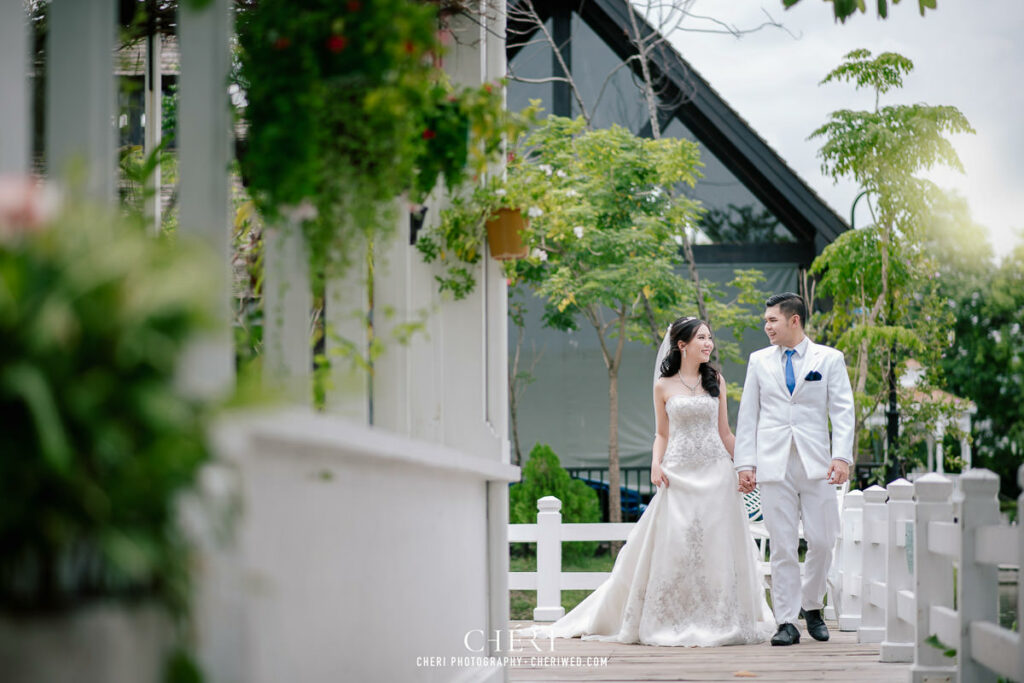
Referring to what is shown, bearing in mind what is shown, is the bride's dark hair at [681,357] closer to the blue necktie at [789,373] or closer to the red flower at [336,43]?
the blue necktie at [789,373]

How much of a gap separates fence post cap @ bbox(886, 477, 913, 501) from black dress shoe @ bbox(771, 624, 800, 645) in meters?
1.07

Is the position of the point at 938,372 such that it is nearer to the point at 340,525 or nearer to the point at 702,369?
the point at 702,369

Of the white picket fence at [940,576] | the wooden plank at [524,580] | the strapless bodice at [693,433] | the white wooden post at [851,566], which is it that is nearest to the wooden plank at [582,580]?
the wooden plank at [524,580]

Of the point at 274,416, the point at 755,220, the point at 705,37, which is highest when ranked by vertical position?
the point at 705,37

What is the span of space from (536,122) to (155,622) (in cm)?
219

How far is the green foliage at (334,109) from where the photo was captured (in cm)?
A: 235

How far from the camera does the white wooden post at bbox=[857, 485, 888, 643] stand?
6.67 meters

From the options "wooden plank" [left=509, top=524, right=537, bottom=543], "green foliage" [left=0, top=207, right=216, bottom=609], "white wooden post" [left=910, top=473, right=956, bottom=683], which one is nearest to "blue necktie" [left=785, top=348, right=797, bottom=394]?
"white wooden post" [left=910, top=473, right=956, bottom=683]

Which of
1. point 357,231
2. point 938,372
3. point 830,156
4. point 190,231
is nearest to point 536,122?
point 357,231

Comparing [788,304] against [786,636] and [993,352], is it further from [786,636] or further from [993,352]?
[993,352]

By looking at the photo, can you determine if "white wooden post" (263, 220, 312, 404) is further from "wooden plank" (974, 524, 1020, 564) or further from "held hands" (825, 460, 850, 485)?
"held hands" (825, 460, 850, 485)

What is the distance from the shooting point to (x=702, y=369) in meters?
7.24

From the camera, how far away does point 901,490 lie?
5.91 meters

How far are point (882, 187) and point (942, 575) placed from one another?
302 inches
